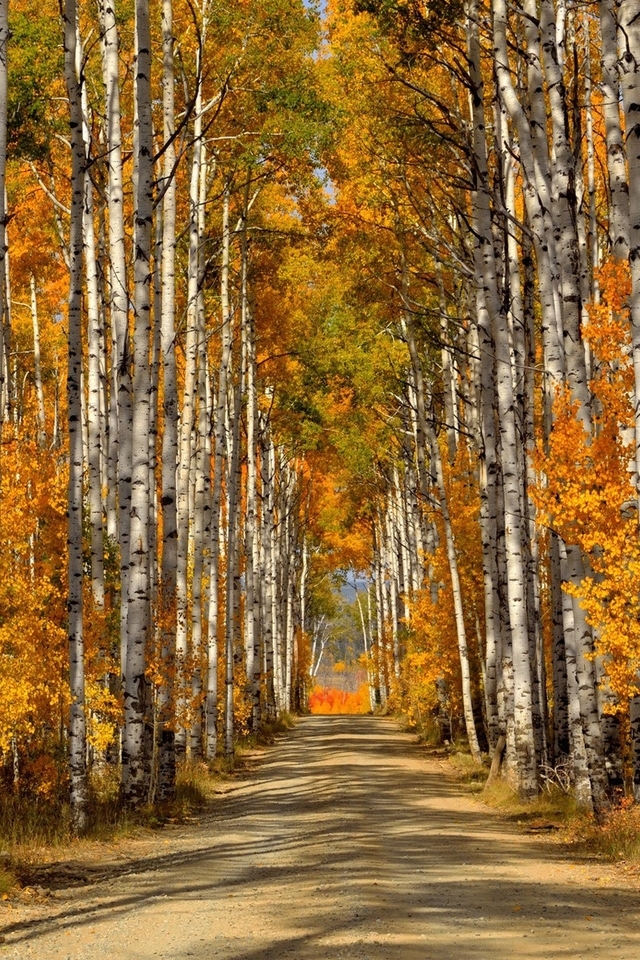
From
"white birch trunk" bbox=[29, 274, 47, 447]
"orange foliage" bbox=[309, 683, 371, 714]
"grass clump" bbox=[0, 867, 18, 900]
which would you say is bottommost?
"orange foliage" bbox=[309, 683, 371, 714]

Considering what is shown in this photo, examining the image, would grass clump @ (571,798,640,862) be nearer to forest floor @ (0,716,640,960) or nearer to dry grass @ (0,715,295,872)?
forest floor @ (0,716,640,960)

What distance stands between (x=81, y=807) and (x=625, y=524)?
6.70 metres

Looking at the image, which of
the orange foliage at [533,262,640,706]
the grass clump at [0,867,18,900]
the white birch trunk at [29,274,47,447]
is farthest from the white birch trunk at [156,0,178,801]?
the white birch trunk at [29,274,47,447]

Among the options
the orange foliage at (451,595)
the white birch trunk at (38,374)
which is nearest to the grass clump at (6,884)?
the orange foliage at (451,595)

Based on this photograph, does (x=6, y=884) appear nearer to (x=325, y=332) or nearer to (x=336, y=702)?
(x=325, y=332)

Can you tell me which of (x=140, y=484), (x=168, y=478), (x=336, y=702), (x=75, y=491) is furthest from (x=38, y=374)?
(x=336, y=702)

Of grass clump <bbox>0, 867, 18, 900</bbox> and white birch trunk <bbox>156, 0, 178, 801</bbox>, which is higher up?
white birch trunk <bbox>156, 0, 178, 801</bbox>

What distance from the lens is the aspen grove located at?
1383cm

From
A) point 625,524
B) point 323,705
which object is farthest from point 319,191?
point 323,705

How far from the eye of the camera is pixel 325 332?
33.1 metres

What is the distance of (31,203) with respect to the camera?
2780 centimetres

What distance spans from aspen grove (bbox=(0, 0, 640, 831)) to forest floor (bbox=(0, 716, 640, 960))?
1757 millimetres

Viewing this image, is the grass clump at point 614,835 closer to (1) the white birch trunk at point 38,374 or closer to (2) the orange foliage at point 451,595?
(2) the orange foliage at point 451,595

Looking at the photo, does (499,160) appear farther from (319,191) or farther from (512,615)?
(319,191)
